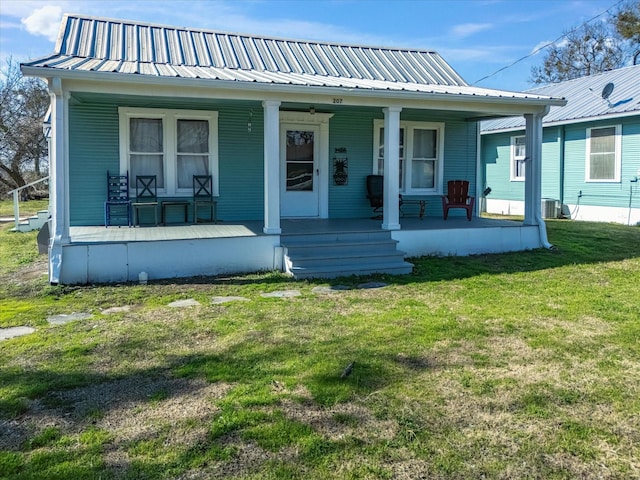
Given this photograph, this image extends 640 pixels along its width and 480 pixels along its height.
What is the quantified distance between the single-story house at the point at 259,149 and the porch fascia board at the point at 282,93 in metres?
0.02

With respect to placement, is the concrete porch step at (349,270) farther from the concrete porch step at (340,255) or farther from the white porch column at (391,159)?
the white porch column at (391,159)

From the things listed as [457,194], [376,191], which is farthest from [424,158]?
[376,191]

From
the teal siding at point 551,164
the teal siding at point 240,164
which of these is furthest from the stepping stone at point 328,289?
the teal siding at point 551,164

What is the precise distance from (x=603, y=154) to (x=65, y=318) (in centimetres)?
1334

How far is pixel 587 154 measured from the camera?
47.1ft

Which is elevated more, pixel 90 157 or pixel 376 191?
pixel 90 157

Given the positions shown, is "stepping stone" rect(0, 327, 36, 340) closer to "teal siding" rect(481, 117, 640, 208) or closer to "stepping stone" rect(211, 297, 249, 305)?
"stepping stone" rect(211, 297, 249, 305)

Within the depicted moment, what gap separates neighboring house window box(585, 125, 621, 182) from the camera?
13.5 metres

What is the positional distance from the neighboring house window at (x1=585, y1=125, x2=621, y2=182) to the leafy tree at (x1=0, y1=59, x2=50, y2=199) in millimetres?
18566

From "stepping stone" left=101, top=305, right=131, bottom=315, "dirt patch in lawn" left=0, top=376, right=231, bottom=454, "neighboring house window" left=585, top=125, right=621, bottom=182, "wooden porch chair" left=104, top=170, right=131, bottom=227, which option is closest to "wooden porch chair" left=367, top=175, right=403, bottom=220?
"wooden porch chair" left=104, top=170, right=131, bottom=227

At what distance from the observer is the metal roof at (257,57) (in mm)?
8742

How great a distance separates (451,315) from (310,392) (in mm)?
2273

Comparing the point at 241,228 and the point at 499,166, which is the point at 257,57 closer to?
the point at 241,228

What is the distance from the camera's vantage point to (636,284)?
6539 millimetres
